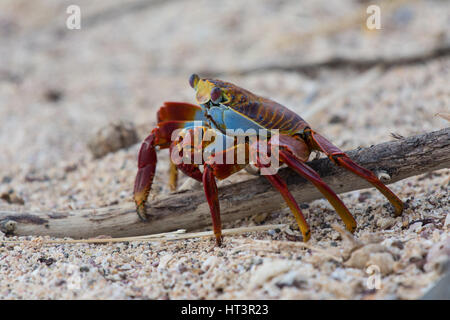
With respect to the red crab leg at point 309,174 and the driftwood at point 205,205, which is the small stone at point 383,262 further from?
the driftwood at point 205,205

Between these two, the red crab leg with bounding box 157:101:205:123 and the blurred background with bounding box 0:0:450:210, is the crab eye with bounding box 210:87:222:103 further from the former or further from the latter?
the blurred background with bounding box 0:0:450:210

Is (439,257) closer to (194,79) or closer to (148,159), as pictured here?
(194,79)

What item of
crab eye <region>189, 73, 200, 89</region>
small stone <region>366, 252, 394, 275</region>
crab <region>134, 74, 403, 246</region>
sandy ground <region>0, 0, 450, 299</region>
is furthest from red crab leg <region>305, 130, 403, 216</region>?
crab eye <region>189, 73, 200, 89</region>

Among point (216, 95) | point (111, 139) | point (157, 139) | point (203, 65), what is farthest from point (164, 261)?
point (203, 65)

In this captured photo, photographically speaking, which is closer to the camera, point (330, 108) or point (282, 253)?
point (282, 253)
